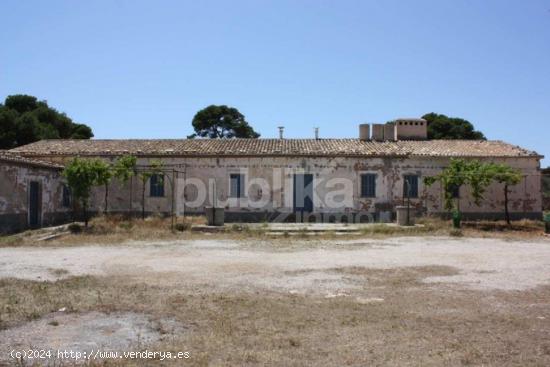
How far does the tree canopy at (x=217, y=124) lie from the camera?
4706 cm

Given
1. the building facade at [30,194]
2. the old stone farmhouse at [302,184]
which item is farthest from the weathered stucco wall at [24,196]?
the old stone farmhouse at [302,184]

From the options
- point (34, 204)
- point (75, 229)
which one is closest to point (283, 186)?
point (75, 229)

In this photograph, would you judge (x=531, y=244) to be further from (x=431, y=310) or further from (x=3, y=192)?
(x=3, y=192)

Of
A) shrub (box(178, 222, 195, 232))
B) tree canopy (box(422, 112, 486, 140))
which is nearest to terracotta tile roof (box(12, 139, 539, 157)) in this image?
shrub (box(178, 222, 195, 232))

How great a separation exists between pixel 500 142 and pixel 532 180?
3.46 meters

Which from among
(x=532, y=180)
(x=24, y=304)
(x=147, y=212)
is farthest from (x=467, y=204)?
(x=24, y=304)

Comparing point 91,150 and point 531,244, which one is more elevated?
point 91,150

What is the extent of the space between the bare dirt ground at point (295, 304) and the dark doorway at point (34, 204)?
22.8 ft

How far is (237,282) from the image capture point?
8648mm

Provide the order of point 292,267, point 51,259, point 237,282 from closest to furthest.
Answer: point 237,282 → point 292,267 → point 51,259

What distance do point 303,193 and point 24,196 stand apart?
11.4m

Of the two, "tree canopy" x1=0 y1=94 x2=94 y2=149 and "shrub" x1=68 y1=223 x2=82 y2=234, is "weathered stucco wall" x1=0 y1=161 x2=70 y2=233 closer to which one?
"shrub" x1=68 y1=223 x2=82 y2=234

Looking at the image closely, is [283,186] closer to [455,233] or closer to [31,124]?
[455,233]

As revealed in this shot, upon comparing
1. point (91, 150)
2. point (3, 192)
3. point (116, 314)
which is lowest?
point (116, 314)
